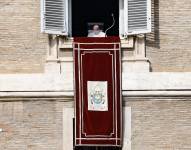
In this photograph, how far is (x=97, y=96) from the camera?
1927cm

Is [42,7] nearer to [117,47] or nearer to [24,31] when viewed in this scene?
A: [24,31]

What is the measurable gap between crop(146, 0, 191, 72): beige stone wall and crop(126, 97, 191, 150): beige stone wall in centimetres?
85

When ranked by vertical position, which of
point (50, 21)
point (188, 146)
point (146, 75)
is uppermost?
point (50, 21)

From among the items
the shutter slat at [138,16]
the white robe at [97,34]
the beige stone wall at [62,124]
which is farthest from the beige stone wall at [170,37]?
the white robe at [97,34]

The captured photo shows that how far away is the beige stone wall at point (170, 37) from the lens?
1948 centimetres

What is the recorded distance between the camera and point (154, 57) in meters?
19.5

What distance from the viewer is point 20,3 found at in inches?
772

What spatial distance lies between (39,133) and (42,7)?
277cm

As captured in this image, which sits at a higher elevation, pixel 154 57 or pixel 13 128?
pixel 154 57

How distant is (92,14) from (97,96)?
7.85 feet

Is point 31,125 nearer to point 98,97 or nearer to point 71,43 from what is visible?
point 98,97

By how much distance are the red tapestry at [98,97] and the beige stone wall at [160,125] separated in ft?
1.33

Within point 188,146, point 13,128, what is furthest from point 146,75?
point 13,128

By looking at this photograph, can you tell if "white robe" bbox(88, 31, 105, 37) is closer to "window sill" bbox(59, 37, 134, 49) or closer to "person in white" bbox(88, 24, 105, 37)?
"person in white" bbox(88, 24, 105, 37)
